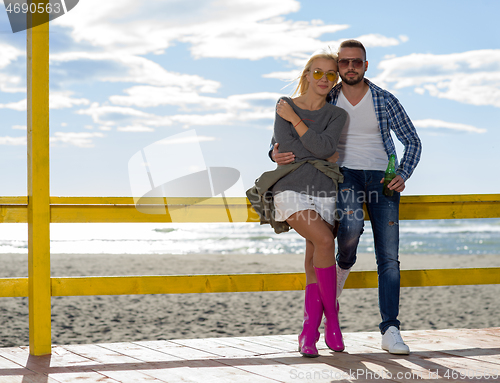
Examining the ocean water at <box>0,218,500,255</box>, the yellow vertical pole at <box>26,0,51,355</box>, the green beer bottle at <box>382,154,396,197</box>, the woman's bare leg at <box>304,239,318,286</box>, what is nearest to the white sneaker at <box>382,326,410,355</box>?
the woman's bare leg at <box>304,239,318,286</box>

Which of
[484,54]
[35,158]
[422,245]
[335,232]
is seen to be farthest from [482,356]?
[484,54]

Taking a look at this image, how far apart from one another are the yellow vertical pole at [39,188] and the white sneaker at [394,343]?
1.78m

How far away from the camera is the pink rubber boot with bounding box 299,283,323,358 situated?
8.61 feet

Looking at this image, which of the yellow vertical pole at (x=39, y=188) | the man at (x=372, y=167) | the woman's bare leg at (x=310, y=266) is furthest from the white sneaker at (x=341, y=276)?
the yellow vertical pole at (x=39, y=188)

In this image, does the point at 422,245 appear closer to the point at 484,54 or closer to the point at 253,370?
the point at 484,54

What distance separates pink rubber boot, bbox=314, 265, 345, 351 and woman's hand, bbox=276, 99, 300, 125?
75 centimetres

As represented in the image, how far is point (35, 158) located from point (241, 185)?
1.14 metres

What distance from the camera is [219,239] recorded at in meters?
21.2

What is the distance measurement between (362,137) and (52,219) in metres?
1.73

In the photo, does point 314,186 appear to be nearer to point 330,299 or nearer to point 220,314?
point 330,299

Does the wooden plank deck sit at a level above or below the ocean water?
below

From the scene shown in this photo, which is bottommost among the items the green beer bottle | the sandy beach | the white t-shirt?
the sandy beach

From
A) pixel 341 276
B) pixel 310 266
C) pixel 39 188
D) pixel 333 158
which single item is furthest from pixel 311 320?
pixel 39 188

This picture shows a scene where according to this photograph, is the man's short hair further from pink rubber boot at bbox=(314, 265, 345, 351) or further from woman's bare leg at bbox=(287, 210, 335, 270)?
pink rubber boot at bbox=(314, 265, 345, 351)
